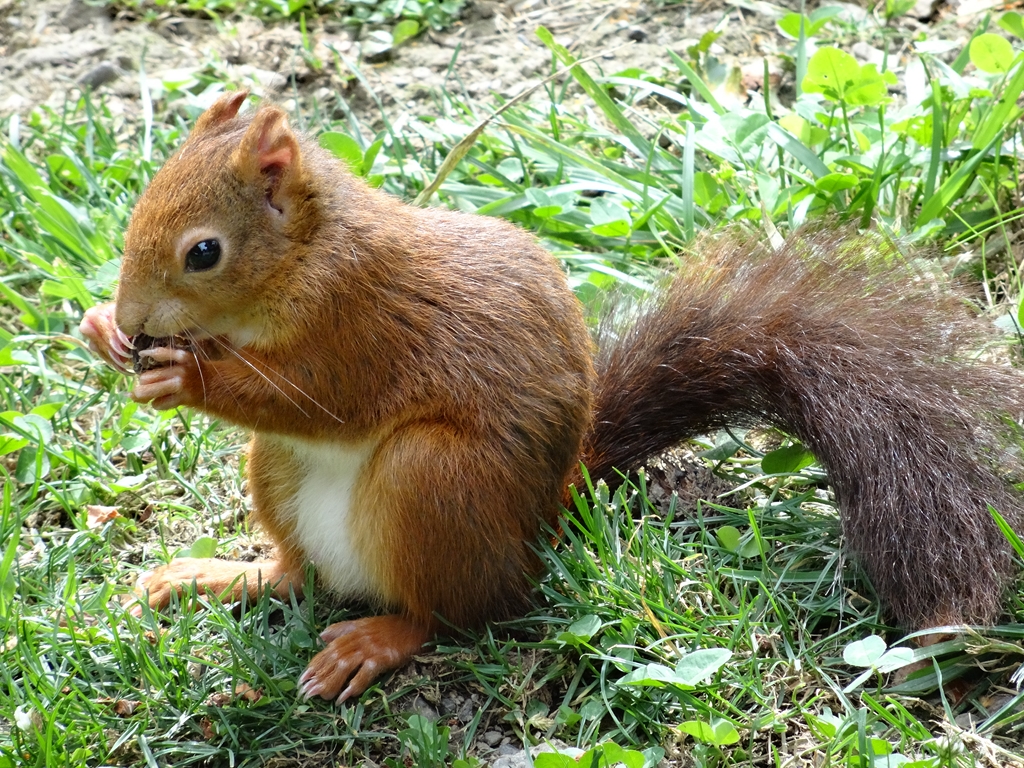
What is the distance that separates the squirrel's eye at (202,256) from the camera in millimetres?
2113

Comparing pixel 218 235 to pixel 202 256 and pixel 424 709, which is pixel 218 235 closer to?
pixel 202 256

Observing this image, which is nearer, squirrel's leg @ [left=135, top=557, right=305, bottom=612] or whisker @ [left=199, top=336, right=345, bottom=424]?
whisker @ [left=199, top=336, right=345, bottom=424]

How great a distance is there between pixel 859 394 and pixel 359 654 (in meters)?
1.08

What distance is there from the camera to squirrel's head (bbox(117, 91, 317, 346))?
6.91 feet

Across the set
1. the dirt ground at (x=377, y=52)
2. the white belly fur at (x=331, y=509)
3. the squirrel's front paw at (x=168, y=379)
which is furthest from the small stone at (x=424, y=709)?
the dirt ground at (x=377, y=52)

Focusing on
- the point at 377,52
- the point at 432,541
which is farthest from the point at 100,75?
the point at 432,541

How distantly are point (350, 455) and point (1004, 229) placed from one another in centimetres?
180

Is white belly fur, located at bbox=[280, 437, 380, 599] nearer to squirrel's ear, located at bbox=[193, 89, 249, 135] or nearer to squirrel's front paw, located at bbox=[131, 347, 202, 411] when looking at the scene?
squirrel's front paw, located at bbox=[131, 347, 202, 411]

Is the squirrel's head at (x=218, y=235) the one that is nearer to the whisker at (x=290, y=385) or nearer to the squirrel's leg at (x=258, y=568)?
the whisker at (x=290, y=385)

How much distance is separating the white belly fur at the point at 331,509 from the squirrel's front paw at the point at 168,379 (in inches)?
9.3

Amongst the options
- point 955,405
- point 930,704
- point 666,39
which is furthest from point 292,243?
point 666,39

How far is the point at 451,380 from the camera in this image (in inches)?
86.0

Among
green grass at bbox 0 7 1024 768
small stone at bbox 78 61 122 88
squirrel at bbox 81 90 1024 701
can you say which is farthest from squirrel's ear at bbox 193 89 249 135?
small stone at bbox 78 61 122 88

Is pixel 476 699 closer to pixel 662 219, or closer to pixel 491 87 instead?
pixel 662 219
